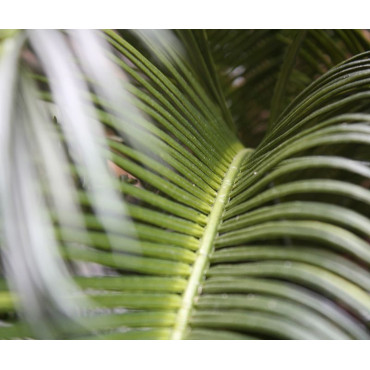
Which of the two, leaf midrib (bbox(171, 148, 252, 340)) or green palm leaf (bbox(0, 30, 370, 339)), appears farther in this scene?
leaf midrib (bbox(171, 148, 252, 340))

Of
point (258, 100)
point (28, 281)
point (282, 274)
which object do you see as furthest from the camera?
point (258, 100)

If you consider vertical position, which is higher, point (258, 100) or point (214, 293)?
point (258, 100)

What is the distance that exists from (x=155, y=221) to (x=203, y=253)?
68mm

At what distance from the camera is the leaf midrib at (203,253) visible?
1.38 feet

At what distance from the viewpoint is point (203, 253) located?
0.49 m

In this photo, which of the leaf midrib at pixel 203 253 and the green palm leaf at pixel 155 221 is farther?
the leaf midrib at pixel 203 253

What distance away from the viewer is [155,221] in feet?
1.51

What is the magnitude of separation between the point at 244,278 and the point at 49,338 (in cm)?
18

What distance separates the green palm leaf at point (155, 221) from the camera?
0.30 metres

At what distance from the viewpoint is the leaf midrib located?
42 cm

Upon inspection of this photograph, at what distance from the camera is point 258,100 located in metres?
1.14
